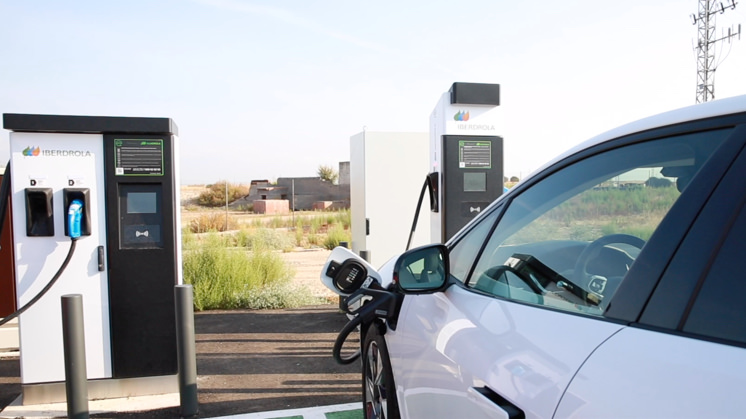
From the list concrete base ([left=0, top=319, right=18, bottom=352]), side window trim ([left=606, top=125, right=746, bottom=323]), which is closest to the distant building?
concrete base ([left=0, top=319, right=18, bottom=352])

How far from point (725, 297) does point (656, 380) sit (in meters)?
0.22

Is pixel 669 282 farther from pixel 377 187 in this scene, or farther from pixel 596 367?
pixel 377 187

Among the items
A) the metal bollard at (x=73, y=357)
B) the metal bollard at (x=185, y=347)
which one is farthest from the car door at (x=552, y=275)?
the metal bollard at (x=73, y=357)

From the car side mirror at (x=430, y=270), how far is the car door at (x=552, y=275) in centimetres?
8

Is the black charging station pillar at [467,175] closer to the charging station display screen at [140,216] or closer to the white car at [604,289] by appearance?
the charging station display screen at [140,216]

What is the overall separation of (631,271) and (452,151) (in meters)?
4.90

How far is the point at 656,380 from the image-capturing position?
1157mm

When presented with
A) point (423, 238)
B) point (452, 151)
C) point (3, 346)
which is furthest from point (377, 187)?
point (3, 346)

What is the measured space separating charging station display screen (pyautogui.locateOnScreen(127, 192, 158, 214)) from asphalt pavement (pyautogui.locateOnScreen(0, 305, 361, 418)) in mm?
1639

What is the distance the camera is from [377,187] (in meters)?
8.20

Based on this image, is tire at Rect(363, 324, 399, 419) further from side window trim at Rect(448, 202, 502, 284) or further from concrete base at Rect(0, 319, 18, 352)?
concrete base at Rect(0, 319, 18, 352)

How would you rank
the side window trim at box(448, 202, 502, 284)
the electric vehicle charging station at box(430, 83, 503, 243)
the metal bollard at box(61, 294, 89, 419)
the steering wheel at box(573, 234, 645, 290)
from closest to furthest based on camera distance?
the steering wheel at box(573, 234, 645, 290) < the side window trim at box(448, 202, 502, 284) < the metal bollard at box(61, 294, 89, 419) < the electric vehicle charging station at box(430, 83, 503, 243)

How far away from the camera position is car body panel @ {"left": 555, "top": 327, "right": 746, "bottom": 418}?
41.3 inches

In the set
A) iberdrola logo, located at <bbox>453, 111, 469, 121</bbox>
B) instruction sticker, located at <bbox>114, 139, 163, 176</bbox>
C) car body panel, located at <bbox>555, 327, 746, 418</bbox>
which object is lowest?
car body panel, located at <bbox>555, 327, 746, 418</bbox>
